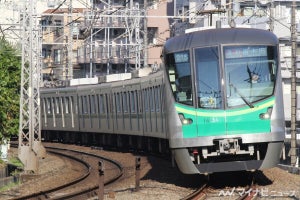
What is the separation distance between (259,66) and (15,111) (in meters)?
13.2

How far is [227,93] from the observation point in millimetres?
17047

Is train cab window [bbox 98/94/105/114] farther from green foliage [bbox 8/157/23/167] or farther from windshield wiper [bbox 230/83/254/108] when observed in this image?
windshield wiper [bbox 230/83/254/108]

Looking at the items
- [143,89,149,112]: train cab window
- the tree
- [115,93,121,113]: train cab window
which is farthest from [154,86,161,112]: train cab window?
[115,93,121,113]: train cab window

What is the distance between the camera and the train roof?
56.7ft

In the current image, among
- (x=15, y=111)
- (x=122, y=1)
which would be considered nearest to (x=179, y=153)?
(x=15, y=111)

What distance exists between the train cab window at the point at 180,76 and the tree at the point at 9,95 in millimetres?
8505

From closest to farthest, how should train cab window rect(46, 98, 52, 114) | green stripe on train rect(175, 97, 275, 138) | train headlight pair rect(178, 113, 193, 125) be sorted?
green stripe on train rect(175, 97, 275, 138), train headlight pair rect(178, 113, 193, 125), train cab window rect(46, 98, 52, 114)

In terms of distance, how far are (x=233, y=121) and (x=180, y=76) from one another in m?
1.44

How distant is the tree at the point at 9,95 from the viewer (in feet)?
84.1

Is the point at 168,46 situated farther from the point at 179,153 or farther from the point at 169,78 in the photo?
the point at 179,153

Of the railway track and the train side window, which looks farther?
the train side window

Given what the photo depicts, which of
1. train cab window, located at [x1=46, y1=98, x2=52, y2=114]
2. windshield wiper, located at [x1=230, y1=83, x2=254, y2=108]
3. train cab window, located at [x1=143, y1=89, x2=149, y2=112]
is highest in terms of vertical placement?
windshield wiper, located at [x1=230, y1=83, x2=254, y2=108]

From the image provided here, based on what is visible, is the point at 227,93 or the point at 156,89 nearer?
the point at 227,93

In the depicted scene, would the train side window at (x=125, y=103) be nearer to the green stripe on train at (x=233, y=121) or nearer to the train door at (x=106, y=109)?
the train door at (x=106, y=109)
